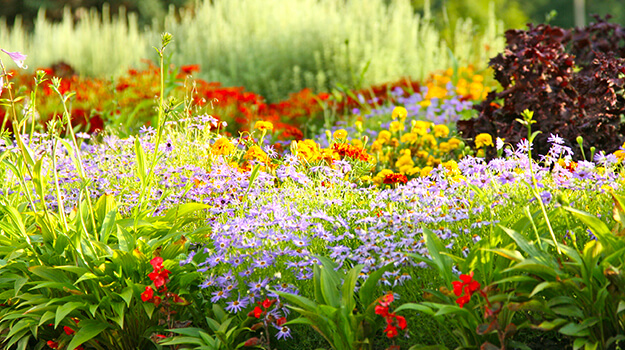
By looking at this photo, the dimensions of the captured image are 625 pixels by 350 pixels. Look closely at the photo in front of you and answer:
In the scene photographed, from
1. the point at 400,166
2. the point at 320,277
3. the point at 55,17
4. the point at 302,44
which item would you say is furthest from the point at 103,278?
the point at 55,17

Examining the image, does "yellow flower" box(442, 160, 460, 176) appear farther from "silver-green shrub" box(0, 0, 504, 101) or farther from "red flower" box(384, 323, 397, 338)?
"silver-green shrub" box(0, 0, 504, 101)

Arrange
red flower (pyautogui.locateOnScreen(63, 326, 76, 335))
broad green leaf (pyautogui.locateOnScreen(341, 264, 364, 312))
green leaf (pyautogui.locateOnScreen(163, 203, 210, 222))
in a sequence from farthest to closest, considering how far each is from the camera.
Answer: green leaf (pyautogui.locateOnScreen(163, 203, 210, 222)) < red flower (pyautogui.locateOnScreen(63, 326, 76, 335)) < broad green leaf (pyautogui.locateOnScreen(341, 264, 364, 312))

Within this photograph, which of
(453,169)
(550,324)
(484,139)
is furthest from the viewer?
(484,139)

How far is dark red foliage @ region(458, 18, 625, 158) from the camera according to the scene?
387 centimetres

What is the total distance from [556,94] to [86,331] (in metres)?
3.14

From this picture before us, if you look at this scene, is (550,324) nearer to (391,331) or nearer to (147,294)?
(391,331)

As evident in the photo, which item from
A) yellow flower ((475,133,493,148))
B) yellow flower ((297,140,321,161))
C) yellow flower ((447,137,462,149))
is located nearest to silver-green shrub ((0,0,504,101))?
yellow flower ((447,137,462,149))

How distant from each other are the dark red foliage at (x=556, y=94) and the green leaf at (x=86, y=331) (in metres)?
2.77

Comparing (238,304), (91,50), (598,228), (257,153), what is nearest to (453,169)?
(598,228)

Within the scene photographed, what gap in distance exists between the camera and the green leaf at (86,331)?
2152 millimetres

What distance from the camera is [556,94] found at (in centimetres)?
392

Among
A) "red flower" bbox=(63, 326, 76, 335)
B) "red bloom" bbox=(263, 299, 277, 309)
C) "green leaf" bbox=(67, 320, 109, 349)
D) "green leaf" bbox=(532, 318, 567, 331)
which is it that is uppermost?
"green leaf" bbox=(532, 318, 567, 331)

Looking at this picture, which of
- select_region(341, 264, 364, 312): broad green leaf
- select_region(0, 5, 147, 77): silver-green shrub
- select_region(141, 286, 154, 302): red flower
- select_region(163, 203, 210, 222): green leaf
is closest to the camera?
select_region(341, 264, 364, 312): broad green leaf

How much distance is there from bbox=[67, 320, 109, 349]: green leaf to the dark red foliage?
9.09ft
